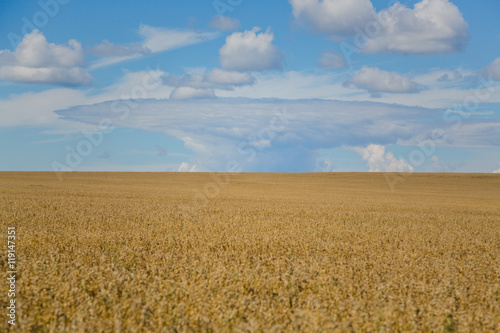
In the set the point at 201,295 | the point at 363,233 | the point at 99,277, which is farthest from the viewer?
the point at 363,233

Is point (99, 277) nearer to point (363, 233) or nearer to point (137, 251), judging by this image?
point (137, 251)

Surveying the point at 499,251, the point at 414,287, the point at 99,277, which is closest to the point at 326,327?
the point at 414,287

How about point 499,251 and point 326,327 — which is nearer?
point 326,327

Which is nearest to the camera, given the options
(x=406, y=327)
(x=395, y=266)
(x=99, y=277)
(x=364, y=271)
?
(x=406, y=327)

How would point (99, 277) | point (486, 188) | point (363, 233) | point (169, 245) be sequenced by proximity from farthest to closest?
point (486, 188) < point (363, 233) < point (169, 245) < point (99, 277)

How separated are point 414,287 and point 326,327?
10.5 feet

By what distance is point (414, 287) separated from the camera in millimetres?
7840

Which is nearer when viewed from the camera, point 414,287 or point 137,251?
point 414,287

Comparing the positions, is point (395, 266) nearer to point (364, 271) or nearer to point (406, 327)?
point (364, 271)

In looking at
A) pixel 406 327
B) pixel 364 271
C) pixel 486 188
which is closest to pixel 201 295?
pixel 406 327

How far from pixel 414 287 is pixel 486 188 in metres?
58.8

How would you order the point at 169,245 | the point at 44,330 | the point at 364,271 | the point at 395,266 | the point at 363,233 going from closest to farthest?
the point at 44,330 < the point at 364,271 < the point at 395,266 < the point at 169,245 < the point at 363,233

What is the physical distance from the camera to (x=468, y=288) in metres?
8.20

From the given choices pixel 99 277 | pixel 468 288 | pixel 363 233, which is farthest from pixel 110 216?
pixel 468 288
